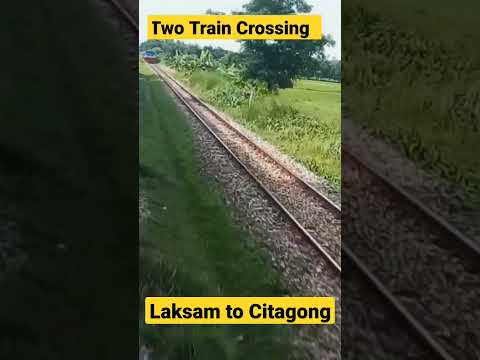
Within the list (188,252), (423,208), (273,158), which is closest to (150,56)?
A: (273,158)

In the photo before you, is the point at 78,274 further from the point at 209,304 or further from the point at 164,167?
the point at 164,167

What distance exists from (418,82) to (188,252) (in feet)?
13.5

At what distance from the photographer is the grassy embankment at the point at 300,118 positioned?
5.19 meters

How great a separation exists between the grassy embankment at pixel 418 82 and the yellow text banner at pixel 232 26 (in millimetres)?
1524

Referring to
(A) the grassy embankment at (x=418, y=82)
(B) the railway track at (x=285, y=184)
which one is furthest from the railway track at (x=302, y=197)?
(A) the grassy embankment at (x=418, y=82)

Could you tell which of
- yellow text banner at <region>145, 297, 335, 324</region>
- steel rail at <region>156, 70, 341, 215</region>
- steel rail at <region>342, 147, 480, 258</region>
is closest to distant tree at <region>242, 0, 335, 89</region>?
steel rail at <region>156, 70, 341, 215</region>

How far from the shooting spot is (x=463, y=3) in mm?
5930

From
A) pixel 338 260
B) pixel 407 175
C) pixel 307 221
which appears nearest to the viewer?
pixel 338 260

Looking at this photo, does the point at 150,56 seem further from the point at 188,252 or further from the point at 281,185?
the point at 188,252

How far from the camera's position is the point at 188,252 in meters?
4.32

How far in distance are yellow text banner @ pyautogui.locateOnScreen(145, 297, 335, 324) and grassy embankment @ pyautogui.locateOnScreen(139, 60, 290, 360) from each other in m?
0.08

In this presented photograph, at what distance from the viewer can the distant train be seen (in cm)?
475

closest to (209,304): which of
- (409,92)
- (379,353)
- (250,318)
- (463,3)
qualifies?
(250,318)

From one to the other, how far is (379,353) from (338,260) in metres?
0.99
